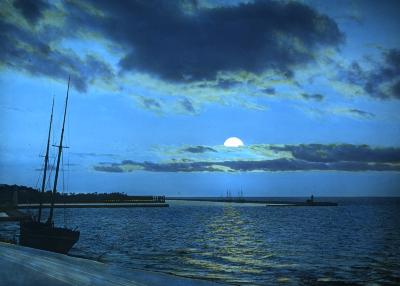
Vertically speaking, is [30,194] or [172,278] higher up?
[30,194]

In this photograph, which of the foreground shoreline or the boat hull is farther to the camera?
the boat hull

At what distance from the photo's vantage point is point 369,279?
27.1 metres

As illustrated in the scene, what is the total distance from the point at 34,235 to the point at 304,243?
1246 inches

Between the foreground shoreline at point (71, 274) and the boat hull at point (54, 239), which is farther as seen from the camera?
the boat hull at point (54, 239)

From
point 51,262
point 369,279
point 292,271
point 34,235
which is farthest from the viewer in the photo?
point 34,235

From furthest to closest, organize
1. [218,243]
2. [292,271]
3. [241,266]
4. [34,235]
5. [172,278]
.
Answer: [218,243], [34,235], [241,266], [292,271], [172,278]

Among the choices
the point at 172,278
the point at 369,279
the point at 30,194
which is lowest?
the point at 369,279

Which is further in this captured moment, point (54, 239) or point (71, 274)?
point (54, 239)

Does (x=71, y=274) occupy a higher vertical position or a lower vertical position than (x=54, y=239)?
higher

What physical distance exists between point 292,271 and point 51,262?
2165cm

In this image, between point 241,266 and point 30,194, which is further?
point 30,194

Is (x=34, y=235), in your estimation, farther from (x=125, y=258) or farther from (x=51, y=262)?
(x=51, y=262)

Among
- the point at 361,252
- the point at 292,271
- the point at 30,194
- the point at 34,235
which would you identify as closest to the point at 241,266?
the point at 292,271

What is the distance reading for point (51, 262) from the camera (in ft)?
42.3
